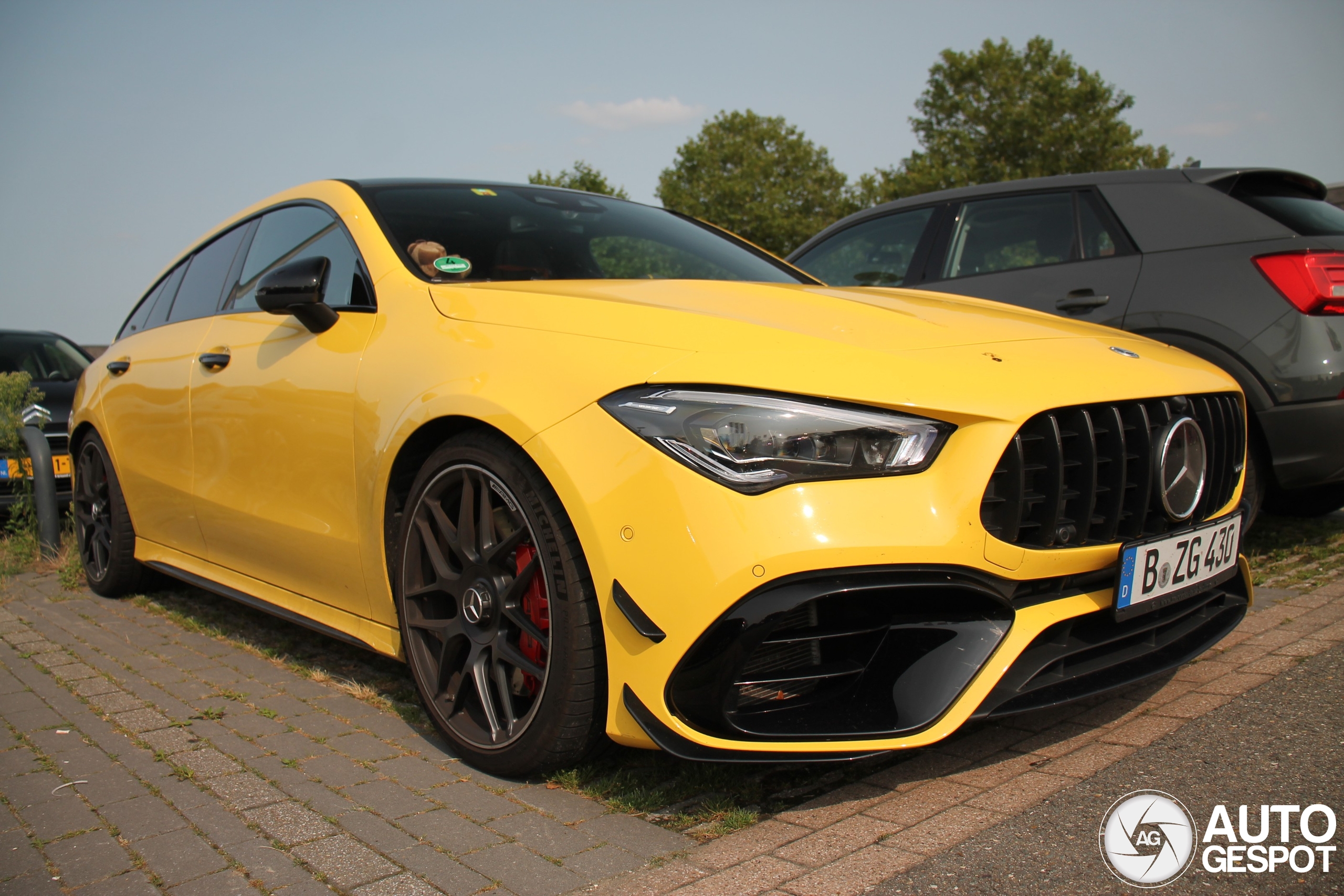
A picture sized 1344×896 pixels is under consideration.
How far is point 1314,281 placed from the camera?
12.3ft

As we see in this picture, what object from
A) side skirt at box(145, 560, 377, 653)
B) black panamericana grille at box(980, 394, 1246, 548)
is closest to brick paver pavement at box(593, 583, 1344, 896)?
black panamericana grille at box(980, 394, 1246, 548)

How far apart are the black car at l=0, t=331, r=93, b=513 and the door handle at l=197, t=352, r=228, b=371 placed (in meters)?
3.01

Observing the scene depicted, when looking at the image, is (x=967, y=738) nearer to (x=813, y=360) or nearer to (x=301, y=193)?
(x=813, y=360)

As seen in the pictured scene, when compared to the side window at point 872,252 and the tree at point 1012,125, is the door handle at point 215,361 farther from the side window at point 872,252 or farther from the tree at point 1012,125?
the tree at point 1012,125

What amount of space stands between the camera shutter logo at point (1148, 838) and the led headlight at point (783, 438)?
2.73ft

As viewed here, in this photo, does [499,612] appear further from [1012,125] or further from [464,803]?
[1012,125]

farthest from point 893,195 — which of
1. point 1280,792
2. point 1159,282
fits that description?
point 1280,792

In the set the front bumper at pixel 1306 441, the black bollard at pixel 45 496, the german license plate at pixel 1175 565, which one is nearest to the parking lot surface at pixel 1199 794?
the german license plate at pixel 1175 565

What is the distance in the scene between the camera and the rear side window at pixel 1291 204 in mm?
4027

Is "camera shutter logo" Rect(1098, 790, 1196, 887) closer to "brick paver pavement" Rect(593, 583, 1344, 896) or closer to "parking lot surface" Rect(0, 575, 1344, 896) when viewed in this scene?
"parking lot surface" Rect(0, 575, 1344, 896)

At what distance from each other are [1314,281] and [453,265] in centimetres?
324

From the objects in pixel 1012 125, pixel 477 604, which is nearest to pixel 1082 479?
pixel 477 604

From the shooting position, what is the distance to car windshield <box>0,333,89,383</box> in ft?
25.6

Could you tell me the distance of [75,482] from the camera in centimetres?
503
